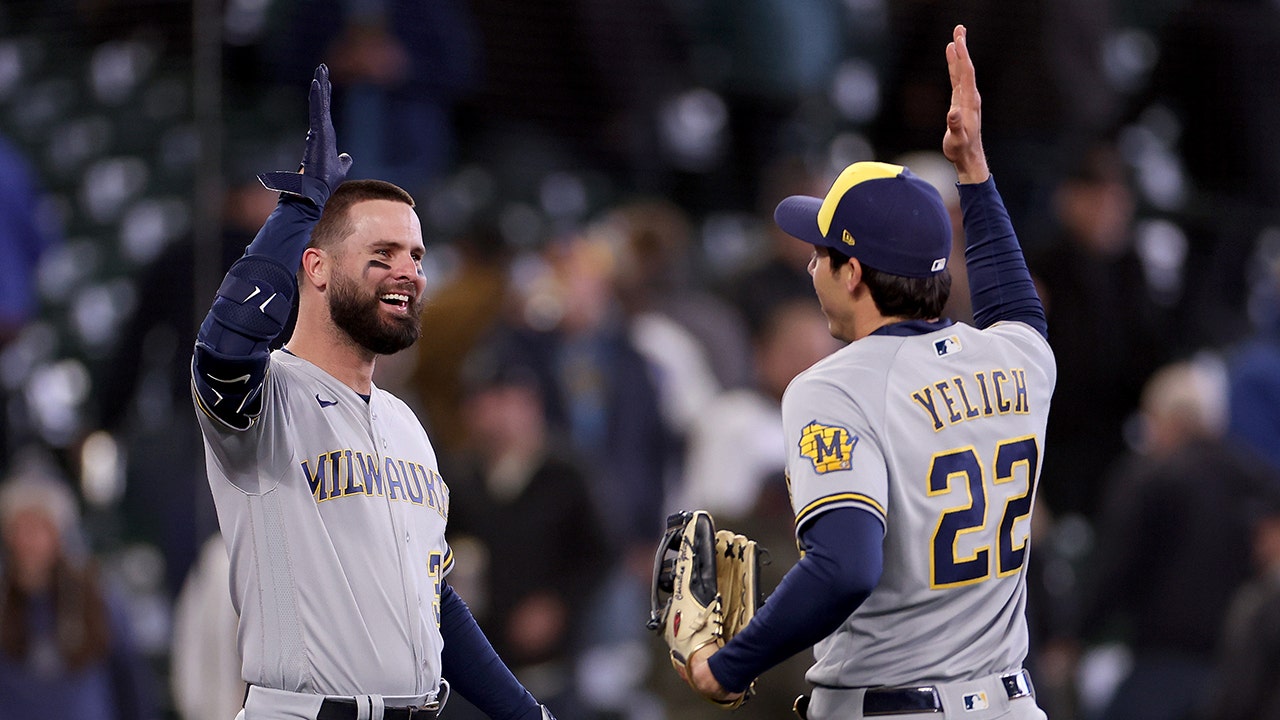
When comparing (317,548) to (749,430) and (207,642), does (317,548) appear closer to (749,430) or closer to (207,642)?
(207,642)

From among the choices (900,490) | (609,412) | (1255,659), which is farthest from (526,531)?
(900,490)

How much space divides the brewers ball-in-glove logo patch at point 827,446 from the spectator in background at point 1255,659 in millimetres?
5413

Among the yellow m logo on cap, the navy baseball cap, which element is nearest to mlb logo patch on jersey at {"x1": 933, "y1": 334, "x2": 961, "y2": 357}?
the navy baseball cap

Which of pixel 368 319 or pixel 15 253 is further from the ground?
pixel 368 319

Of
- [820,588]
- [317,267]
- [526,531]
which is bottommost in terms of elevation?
[526,531]

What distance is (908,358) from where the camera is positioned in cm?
361

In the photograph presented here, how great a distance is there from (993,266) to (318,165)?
5.29 ft

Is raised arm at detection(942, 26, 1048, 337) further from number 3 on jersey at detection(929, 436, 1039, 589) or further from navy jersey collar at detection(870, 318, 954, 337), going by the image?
number 3 on jersey at detection(929, 436, 1039, 589)

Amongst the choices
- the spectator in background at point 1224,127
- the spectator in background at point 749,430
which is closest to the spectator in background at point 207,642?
the spectator in background at point 749,430

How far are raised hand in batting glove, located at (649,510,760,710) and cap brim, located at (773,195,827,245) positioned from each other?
0.67 metres

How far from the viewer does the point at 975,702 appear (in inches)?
139

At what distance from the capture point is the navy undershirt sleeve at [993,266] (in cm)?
398

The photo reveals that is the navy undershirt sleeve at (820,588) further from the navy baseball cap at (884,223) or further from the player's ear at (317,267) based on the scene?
the player's ear at (317,267)

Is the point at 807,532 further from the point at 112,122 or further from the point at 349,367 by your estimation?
the point at 112,122
